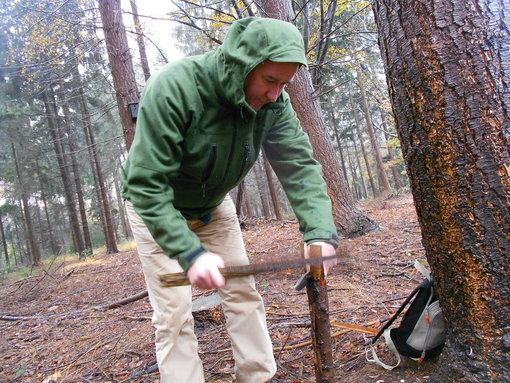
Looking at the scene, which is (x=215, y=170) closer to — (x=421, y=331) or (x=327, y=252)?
(x=327, y=252)

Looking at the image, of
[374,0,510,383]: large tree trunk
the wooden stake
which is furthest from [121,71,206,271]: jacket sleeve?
[374,0,510,383]: large tree trunk

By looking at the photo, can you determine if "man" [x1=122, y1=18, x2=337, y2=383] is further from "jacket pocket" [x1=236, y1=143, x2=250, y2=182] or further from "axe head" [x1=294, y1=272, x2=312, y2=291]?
"axe head" [x1=294, y1=272, x2=312, y2=291]

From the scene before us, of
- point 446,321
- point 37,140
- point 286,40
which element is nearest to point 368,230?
point 446,321

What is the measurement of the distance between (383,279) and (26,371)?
12.1 feet

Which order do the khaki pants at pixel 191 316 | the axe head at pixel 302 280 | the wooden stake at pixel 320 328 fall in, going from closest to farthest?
1. the axe head at pixel 302 280
2. the wooden stake at pixel 320 328
3. the khaki pants at pixel 191 316

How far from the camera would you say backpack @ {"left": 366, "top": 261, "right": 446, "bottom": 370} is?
1953mm

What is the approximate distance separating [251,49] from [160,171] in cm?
68

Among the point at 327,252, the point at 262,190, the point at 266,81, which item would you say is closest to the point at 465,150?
the point at 327,252

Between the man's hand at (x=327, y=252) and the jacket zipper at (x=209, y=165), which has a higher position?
the jacket zipper at (x=209, y=165)

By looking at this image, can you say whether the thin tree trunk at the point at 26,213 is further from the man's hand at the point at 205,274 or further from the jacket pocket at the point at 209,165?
the man's hand at the point at 205,274

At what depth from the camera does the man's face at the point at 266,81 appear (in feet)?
5.13

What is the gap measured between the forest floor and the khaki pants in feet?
0.73

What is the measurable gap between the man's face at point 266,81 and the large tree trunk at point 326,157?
419cm

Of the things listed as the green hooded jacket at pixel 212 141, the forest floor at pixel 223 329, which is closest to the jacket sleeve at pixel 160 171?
the green hooded jacket at pixel 212 141
